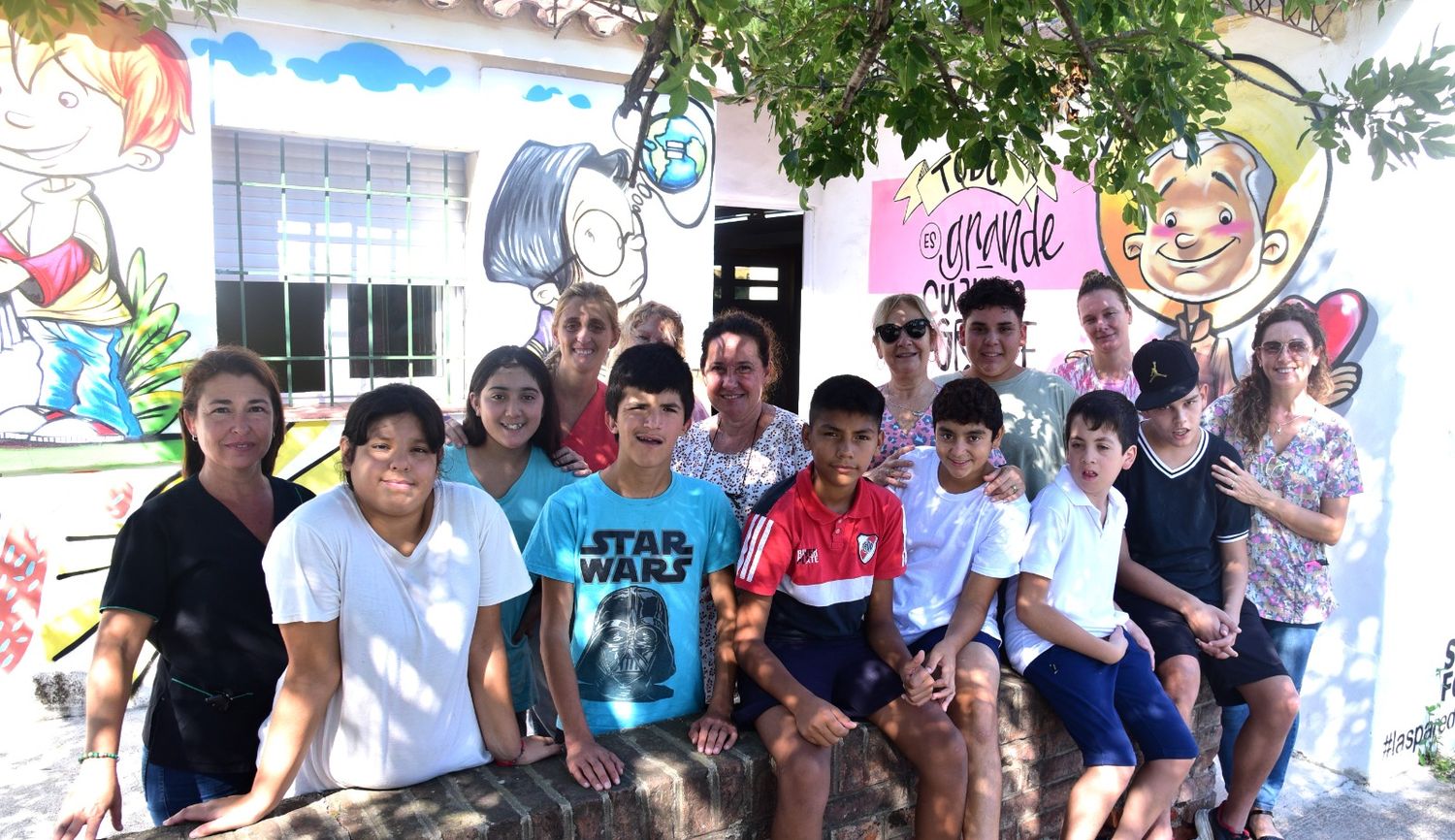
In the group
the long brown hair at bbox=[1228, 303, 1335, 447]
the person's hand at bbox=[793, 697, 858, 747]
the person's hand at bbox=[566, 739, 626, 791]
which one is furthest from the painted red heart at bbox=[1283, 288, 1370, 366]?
the person's hand at bbox=[566, 739, 626, 791]

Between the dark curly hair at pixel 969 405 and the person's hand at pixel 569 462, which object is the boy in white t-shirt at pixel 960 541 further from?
the person's hand at pixel 569 462

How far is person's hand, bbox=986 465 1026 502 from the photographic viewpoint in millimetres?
3029

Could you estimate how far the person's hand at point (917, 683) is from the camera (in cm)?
268

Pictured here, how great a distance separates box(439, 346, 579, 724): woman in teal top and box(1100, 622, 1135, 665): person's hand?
1.77 metres

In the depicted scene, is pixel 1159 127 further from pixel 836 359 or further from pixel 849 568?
pixel 836 359

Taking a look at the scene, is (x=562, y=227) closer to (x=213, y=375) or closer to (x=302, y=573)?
(x=213, y=375)

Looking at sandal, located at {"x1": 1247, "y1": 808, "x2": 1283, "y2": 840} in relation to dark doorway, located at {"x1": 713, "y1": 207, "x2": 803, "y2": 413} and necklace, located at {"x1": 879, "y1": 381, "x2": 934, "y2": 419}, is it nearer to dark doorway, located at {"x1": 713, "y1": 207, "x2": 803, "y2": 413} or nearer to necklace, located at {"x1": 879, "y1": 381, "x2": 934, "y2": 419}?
necklace, located at {"x1": 879, "y1": 381, "x2": 934, "y2": 419}

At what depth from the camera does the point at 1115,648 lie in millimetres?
3014

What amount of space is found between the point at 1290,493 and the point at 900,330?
1.69 metres

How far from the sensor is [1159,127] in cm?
276

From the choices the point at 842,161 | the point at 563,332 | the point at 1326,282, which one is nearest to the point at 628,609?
the point at 563,332

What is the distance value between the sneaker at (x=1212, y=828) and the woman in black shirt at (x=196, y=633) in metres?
3.20

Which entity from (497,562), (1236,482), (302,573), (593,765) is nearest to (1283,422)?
(1236,482)

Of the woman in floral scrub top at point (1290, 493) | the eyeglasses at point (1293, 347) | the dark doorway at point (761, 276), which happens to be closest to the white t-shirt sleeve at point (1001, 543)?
the woman in floral scrub top at point (1290, 493)
